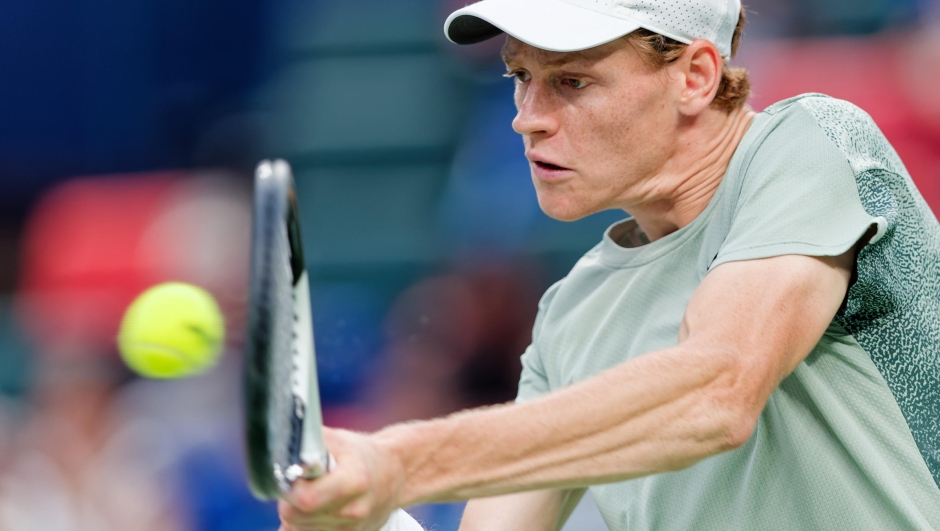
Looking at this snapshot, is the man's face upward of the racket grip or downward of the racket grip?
upward

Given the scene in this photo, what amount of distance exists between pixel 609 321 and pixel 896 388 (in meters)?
0.62

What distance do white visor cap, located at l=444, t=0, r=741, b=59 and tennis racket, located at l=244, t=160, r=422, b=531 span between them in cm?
81

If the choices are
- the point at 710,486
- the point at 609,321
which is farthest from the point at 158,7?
the point at 710,486

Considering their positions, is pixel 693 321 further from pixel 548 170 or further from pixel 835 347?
pixel 548 170

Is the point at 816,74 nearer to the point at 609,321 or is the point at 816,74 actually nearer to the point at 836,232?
the point at 609,321

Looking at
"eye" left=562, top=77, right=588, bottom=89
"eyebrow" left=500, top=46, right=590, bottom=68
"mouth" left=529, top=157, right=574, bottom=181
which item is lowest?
"mouth" left=529, top=157, right=574, bottom=181

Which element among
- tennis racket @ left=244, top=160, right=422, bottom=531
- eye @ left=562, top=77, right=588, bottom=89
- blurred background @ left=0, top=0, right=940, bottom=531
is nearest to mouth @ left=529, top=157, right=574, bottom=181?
eye @ left=562, top=77, right=588, bottom=89

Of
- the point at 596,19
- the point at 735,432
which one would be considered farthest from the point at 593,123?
the point at 735,432

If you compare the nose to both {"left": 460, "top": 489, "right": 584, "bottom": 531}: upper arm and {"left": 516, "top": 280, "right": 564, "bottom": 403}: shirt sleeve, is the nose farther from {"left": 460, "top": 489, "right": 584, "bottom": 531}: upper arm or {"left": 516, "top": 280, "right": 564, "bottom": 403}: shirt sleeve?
{"left": 460, "top": 489, "right": 584, "bottom": 531}: upper arm

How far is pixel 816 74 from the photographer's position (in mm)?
4812

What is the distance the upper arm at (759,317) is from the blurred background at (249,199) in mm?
2397

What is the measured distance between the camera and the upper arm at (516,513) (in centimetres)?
229

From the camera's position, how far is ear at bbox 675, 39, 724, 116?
208 cm

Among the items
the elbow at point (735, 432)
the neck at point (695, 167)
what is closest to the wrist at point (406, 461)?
the elbow at point (735, 432)
